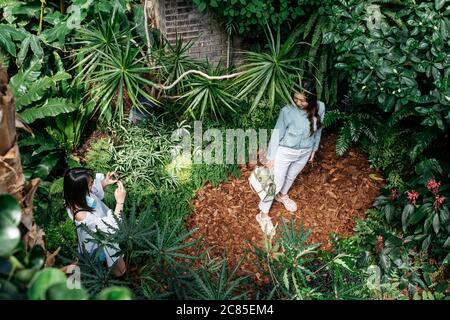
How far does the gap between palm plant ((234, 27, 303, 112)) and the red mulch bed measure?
871 millimetres

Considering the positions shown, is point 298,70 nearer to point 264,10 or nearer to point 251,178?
point 264,10

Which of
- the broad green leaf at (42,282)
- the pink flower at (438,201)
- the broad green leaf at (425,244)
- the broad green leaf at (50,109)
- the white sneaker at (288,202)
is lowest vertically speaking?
the broad green leaf at (425,244)

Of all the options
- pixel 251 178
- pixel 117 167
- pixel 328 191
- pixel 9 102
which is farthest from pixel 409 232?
pixel 9 102

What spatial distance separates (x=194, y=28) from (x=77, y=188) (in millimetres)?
2872

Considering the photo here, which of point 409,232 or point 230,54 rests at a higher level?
point 230,54

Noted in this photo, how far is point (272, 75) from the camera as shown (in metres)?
5.86

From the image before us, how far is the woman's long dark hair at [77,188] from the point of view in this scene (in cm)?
416

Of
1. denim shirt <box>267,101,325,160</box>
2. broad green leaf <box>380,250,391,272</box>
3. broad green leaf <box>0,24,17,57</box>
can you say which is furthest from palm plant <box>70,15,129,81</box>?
broad green leaf <box>380,250,391,272</box>

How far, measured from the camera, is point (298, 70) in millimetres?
6105

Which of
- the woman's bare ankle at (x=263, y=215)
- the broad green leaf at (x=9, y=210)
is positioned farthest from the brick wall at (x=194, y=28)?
the broad green leaf at (x=9, y=210)

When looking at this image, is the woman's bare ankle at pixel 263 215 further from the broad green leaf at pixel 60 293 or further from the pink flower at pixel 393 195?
the broad green leaf at pixel 60 293

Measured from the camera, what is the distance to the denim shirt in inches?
203
